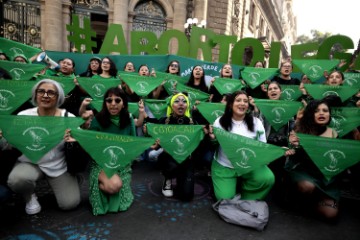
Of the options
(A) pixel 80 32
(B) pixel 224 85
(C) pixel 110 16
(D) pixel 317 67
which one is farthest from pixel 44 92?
(C) pixel 110 16

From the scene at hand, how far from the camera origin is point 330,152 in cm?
312

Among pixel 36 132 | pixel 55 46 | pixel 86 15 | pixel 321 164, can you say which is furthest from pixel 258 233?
pixel 86 15

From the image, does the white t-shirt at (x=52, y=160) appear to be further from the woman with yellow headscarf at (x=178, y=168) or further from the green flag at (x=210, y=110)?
the green flag at (x=210, y=110)

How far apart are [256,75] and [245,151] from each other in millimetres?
3050

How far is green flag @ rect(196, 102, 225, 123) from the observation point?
15.3 ft

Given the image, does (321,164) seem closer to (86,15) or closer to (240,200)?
(240,200)

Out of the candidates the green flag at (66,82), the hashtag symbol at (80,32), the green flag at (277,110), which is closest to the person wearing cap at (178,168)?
the green flag at (277,110)

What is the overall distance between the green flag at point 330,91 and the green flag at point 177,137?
2725mm

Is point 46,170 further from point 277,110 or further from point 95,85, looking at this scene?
point 277,110

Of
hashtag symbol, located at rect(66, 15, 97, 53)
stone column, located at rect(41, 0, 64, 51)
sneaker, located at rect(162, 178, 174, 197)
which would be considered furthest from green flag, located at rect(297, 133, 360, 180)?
stone column, located at rect(41, 0, 64, 51)

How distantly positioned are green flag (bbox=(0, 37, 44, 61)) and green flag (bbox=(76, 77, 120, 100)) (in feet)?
6.44

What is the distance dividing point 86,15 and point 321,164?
1333 cm

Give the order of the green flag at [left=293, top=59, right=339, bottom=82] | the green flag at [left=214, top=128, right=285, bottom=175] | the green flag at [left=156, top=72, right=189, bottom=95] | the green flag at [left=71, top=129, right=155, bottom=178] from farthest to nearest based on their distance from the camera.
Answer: the green flag at [left=293, top=59, right=339, bottom=82] < the green flag at [left=156, top=72, right=189, bottom=95] < the green flag at [left=214, top=128, right=285, bottom=175] < the green flag at [left=71, top=129, right=155, bottom=178]

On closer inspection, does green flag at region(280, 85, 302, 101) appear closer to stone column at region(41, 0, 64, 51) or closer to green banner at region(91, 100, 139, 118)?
green banner at region(91, 100, 139, 118)
